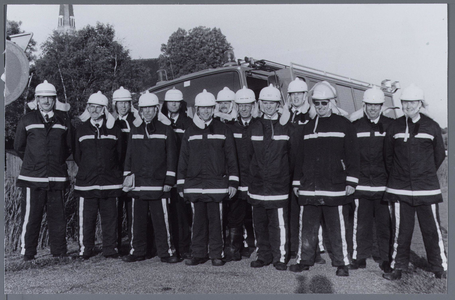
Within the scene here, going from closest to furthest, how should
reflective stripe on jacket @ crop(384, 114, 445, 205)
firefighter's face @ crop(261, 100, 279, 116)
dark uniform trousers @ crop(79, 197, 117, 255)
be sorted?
reflective stripe on jacket @ crop(384, 114, 445, 205) → firefighter's face @ crop(261, 100, 279, 116) → dark uniform trousers @ crop(79, 197, 117, 255)

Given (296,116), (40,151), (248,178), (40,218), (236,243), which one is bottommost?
(236,243)

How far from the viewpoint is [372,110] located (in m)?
5.39

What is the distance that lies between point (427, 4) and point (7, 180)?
5588 millimetres

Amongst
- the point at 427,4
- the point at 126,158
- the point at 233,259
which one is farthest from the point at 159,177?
the point at 427,4

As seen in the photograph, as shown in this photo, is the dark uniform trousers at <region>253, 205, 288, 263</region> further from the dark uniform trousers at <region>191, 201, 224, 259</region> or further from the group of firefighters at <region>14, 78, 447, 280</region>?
the dark uniform trousers at <region>191, 201, 224, 259</region>

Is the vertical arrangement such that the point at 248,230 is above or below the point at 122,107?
below

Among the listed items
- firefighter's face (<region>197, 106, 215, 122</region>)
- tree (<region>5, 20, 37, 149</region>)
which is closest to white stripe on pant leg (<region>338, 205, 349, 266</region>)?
firefighter's face (<region>197, 106, 215, 122</region>)

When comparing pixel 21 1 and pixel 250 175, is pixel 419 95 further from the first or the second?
pixel 21 1

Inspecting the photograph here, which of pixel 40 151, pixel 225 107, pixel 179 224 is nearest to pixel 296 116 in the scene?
pixel 225 107

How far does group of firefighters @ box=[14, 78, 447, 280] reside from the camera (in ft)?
16.8

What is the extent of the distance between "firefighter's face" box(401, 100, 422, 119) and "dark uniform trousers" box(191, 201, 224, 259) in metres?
2.31

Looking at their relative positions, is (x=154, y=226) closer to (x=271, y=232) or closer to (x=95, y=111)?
(x=271, y=232)

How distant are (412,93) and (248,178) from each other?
205 cm

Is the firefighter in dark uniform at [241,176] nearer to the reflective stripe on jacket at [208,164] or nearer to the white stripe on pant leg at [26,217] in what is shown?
the reflective stripe on jacket at [208,164]
